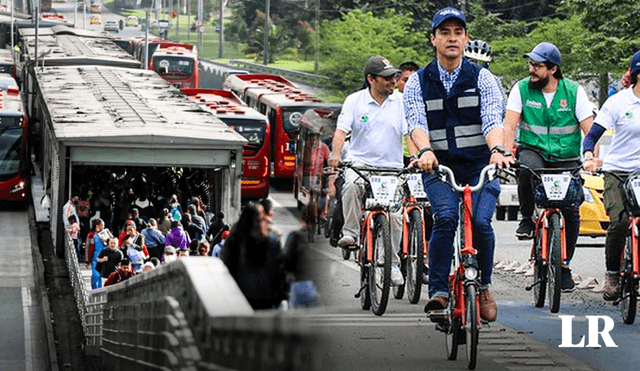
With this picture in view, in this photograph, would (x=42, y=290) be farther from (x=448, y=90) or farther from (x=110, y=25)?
(x=110, y=25)

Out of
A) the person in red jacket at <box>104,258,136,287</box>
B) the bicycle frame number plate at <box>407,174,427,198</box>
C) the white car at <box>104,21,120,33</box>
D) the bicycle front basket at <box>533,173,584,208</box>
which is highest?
the bicycle front basket at <box>533,173,584,208</box>

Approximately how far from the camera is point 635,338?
757cm

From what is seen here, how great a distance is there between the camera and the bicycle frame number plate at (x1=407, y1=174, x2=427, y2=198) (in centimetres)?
892

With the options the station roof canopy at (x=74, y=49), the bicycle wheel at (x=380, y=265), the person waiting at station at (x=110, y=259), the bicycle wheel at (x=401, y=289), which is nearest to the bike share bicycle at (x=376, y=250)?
the bicycle wheel at (x=380, y=265)

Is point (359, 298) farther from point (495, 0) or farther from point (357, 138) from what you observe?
point (495, 0)

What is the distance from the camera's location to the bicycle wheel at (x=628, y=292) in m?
8.04

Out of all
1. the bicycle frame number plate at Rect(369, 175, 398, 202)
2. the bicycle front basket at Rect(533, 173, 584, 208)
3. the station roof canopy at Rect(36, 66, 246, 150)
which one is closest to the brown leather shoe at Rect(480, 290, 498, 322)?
the bicycle frame number plate at Rect(369, 175, 398, 202)

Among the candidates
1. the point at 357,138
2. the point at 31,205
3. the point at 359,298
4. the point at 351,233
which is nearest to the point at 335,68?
the point at 357,138

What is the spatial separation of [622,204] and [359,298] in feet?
5.04

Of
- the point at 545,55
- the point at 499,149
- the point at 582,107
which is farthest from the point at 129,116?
the point at 499,149

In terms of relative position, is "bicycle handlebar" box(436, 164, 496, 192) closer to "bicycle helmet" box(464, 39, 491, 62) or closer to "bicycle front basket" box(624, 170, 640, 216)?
"bicycle helmet" box(464, 39, 491, 62)

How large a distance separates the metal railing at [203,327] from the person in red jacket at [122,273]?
7.08m

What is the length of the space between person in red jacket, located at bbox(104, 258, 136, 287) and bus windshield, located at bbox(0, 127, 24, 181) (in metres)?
15.9

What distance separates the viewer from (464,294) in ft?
19.8
